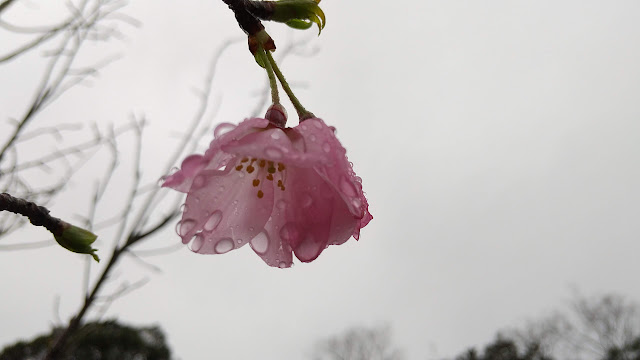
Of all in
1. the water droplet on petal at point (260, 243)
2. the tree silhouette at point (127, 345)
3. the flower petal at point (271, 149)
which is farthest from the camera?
the tree silhouette at point (127, 345)

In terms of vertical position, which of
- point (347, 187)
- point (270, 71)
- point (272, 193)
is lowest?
point (347, 187)

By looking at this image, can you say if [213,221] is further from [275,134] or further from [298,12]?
[298,12]

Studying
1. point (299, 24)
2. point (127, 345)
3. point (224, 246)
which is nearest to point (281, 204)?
point (224, 246)

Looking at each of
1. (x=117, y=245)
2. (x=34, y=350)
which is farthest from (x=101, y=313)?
(x=34, y=350)

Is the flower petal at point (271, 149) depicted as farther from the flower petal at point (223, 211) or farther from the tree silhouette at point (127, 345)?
the tree silhouette at point (127, 345)

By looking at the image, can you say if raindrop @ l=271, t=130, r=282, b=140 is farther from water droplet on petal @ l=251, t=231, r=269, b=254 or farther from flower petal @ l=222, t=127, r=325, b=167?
water droplet on petal @ l=251, t=231, r=269, b=254

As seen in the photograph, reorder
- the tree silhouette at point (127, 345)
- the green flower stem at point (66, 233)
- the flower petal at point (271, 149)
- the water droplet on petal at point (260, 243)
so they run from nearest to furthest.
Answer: the flower petal at point (271, 149) < the green flower stem at point (66, 233) < the water droplet on petal at point (260, 243) < the tree silhouette at point (127, 345)

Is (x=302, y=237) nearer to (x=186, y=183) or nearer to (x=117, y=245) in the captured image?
(x=186, y=183)

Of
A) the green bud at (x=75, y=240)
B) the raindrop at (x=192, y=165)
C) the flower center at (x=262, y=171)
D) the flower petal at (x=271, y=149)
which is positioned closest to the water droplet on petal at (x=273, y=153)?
the flower petal at (x=271, y=149)
